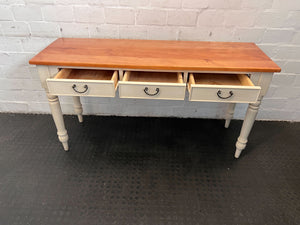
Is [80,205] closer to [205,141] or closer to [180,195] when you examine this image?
[180,195]

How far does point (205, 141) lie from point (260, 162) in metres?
0.47

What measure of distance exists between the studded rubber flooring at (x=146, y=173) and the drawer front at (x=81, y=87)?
0.65 m

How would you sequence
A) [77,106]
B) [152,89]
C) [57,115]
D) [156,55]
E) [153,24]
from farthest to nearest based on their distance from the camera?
[77,106] < [153,24] < [57,115] < [156,55] < [152,89]

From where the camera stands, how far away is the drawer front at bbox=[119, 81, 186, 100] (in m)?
1.23

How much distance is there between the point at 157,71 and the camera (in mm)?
1344

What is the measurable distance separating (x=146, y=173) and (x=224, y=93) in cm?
82

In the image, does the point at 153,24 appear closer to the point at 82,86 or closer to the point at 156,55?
the point at 156,55

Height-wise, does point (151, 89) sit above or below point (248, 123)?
above

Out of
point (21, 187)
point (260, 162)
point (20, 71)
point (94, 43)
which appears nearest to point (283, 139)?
point (260, 162)

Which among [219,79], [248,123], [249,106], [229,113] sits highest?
[219,79]

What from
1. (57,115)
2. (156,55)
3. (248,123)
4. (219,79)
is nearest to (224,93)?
(219,79)

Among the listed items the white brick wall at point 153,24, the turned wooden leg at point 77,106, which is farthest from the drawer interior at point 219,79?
the turned wooden leg at point 77,106

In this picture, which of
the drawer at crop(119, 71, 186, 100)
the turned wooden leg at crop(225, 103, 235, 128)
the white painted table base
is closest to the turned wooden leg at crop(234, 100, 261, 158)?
the white painted table base

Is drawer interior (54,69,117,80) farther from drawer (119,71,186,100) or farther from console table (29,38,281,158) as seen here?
drawer (119,71,186,100)
